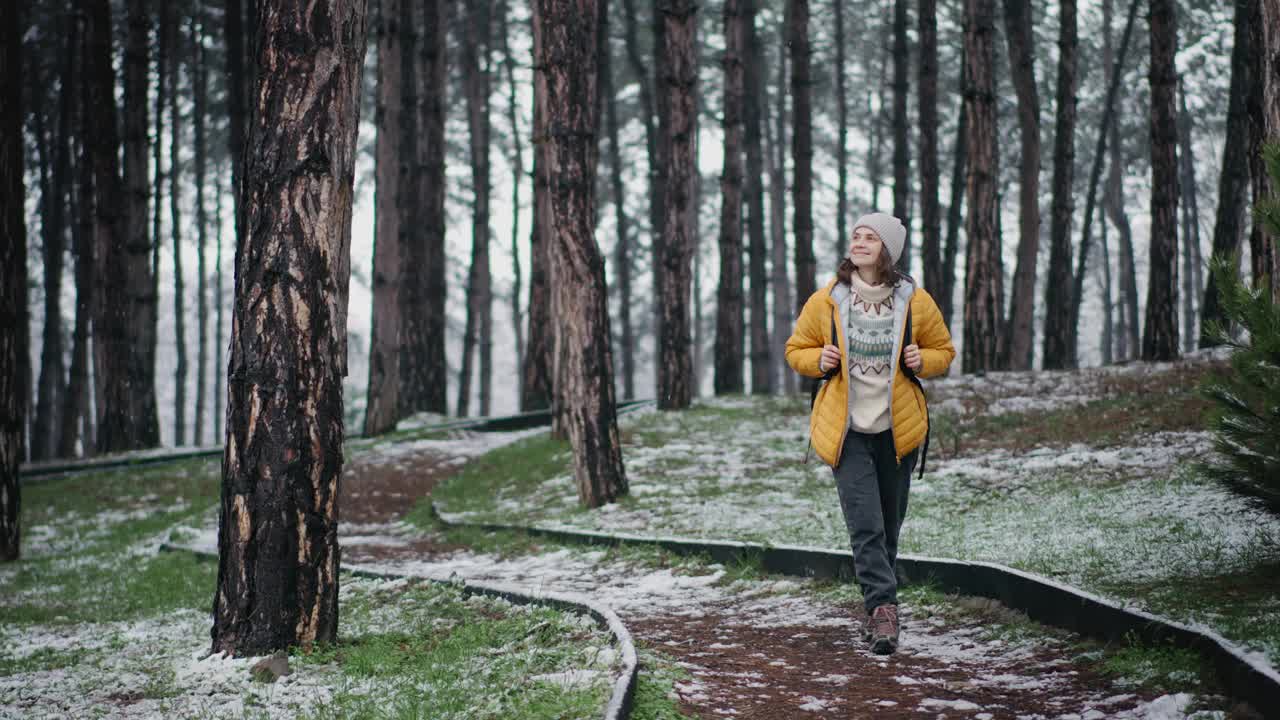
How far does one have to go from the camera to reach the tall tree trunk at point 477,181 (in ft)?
97.2

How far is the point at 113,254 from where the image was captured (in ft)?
66.4

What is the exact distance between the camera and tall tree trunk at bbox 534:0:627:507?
11.6 meters

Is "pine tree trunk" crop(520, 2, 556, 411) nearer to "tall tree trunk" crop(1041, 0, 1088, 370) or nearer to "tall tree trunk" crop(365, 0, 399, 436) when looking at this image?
"tall tree trunk" crop(365, 0, 399, 436)

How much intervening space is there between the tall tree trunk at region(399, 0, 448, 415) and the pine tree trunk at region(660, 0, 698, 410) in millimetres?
5937

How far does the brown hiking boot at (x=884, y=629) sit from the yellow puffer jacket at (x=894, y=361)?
779 millimetres

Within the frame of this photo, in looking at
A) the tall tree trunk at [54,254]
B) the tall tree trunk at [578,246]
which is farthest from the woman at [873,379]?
the tall tree trunk at [54,254]

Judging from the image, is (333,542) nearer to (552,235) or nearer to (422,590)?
(422,590)

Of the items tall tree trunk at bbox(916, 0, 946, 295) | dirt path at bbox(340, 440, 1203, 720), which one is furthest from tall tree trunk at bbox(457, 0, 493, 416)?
dirt path at bbox(340, 440, 1203, 720)

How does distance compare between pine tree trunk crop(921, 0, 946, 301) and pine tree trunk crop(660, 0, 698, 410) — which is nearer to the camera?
pine tree trunk crop(660, 0, 698, 410)

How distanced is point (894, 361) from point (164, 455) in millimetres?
16708

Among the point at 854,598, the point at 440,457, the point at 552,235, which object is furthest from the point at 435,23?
the point at 854,598

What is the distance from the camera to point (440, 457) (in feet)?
57.3

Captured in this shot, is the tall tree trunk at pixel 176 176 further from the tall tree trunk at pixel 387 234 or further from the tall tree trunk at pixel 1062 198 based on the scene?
the tall tree trunk at pixel 1062 198

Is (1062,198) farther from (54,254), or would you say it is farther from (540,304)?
(54,254)
